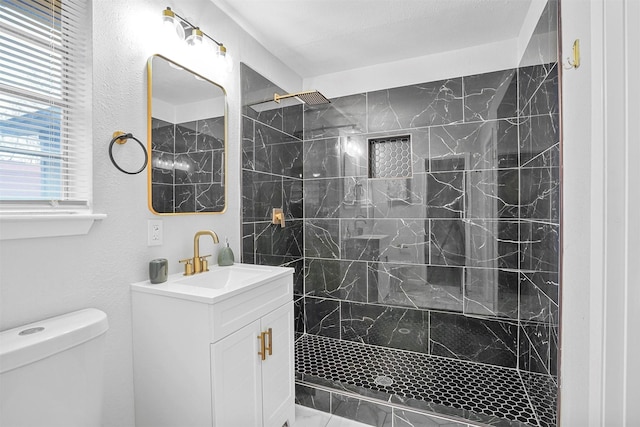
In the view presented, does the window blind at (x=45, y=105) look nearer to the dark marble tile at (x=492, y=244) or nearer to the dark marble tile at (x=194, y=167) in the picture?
the dark marble tile at (x=194, y=167)

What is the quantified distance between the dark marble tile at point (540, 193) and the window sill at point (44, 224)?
2.03 meters

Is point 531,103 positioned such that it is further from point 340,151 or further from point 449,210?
point 340,151

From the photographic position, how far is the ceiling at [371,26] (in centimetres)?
198

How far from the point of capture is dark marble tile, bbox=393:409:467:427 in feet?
5.51

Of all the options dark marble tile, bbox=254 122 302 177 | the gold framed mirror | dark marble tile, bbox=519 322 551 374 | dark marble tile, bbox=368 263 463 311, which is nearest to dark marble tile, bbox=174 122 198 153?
the gold framed mirror

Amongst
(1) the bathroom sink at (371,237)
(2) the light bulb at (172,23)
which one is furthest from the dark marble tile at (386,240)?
(2) the light bulb at (172,23)

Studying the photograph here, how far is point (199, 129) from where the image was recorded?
1.82 metres

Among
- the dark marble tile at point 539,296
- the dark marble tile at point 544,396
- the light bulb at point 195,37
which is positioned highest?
the light bulb at point 195,37

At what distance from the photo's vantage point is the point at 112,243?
53.1 inches

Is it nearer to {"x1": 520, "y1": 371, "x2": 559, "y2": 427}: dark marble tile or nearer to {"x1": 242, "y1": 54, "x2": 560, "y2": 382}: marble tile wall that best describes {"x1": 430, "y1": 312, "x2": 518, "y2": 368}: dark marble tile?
{"x1": 242, "y1": 54, "x2": 560, "y2": 382}: marble tile wall

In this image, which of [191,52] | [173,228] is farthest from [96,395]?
[191,52]

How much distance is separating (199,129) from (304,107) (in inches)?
55.4

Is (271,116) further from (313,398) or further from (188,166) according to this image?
(313,398)

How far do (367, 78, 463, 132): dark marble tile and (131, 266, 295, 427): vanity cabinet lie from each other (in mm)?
1840
